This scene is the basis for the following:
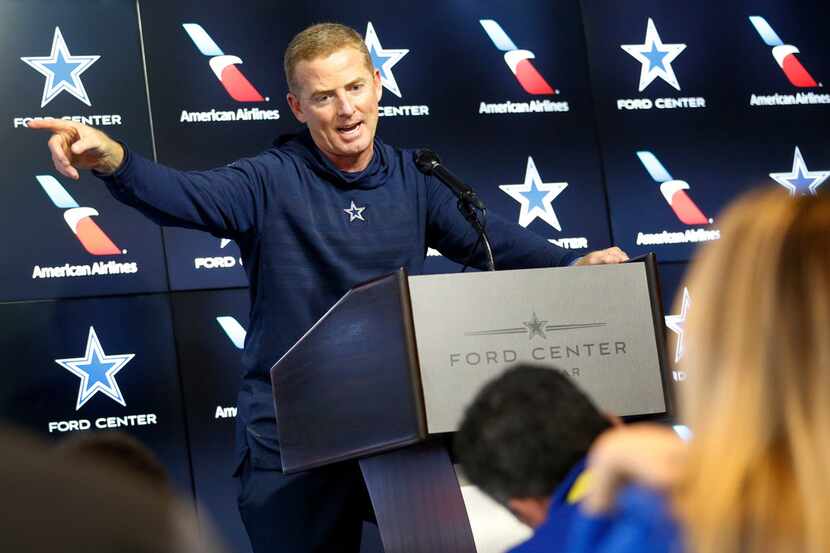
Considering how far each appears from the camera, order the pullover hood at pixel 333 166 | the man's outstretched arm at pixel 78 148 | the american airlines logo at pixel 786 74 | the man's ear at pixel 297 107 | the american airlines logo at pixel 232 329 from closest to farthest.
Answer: the man's outstretched arm at pixel 78 148 → the pullover hood at pixel 333 166 → the man's ear at pixel 297 107 → the american airlines logo at pixel 232 329 → the american airlines logo at pixel 786 74

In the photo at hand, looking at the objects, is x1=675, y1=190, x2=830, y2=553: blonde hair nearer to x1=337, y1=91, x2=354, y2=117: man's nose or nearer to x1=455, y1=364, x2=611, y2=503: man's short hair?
x1=455, y1=364, x2=611, y2=503: man's short hair

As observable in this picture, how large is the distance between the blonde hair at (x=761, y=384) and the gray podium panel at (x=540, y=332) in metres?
1.04

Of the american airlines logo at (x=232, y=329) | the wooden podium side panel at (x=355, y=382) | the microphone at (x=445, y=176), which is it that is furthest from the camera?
the american airlines logo at (x=232, y=329)

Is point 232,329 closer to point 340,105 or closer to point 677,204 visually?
point 340,105

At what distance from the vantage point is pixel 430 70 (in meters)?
4.68

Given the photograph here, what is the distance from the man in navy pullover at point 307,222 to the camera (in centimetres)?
256

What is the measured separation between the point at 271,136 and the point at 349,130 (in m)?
1.52

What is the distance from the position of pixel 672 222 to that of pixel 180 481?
216cm

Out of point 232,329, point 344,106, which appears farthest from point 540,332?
point 232,329

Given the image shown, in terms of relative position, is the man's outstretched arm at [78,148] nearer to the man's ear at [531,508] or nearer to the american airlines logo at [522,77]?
the man's ear at [531,508]

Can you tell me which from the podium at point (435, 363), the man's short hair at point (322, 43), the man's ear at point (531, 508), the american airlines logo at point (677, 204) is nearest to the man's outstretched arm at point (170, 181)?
the man's short hair at point (322, 43)

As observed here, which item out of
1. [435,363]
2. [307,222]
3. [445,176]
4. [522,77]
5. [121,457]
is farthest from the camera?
[522,77]

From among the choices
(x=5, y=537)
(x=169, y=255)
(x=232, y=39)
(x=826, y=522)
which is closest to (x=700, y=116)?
(x=232, y=39)

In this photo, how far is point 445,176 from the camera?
259 centimetres
